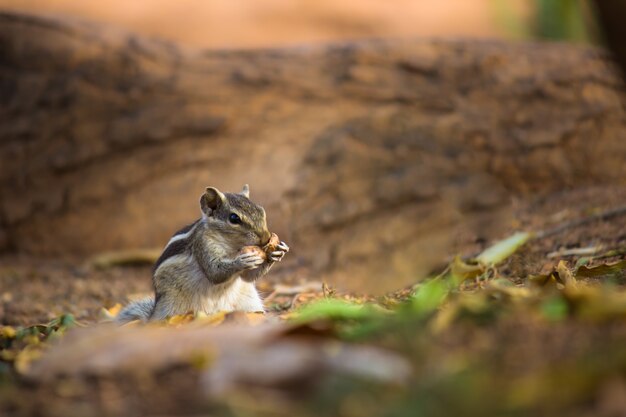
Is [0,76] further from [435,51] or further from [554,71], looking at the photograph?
[554,71]

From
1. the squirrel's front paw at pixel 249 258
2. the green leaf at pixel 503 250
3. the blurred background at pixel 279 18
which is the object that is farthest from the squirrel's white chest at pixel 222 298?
the blurred background at pixel 279 18

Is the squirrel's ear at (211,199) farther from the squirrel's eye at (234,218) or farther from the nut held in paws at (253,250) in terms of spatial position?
the nut held in paws at (253,250)

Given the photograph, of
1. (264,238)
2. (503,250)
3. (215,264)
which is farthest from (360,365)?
(503,250)

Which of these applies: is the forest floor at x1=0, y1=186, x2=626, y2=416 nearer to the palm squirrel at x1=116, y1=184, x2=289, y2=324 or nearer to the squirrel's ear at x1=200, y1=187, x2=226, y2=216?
the palm squirrel at x1=116, y1=184, x2=289, y2=324

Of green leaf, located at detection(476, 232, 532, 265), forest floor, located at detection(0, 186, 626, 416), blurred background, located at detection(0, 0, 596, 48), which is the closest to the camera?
forest floor, located at detection(0, 186, 626, 416)

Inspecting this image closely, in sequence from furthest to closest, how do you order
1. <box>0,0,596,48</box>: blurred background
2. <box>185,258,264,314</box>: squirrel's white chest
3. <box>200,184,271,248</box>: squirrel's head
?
1. <box>0,0,596,48</box>: blurred background
2. <box>200,184,271,248</box>: squirrel's head
3. <box>185,258,264,314</box>: squirrel's white chest

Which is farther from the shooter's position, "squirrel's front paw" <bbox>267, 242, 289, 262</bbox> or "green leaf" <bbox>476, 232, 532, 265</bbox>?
"green leaf" <bbox>476, 232, 532, 265</bbox>

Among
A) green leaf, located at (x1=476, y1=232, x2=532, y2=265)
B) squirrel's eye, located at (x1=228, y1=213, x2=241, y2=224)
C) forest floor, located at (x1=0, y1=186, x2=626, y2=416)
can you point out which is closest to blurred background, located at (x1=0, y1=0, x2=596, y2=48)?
green leaf, located at (x1=476, y1=232, x2=532, y2=265)
